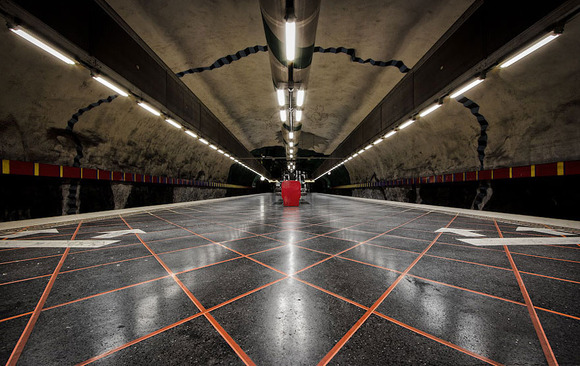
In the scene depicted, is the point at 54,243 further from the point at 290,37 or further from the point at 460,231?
the point at 460,231

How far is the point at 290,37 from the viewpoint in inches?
164

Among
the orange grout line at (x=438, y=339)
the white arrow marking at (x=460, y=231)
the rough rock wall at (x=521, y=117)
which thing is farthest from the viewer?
the rough rock wall at (x=521, y=117)

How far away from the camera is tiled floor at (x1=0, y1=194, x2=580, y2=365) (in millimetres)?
1113

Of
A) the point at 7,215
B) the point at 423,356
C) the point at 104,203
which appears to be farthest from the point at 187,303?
the point at 104,203

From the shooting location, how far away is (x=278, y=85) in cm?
670

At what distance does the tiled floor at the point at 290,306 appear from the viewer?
1113 millimetres

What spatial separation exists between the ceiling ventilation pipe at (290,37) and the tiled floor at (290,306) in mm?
4186

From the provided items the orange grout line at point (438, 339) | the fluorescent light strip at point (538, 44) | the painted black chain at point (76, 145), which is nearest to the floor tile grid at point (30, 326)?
the orange grout line at point (438, 339)

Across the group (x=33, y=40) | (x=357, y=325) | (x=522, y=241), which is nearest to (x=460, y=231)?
(x=522, y=241)

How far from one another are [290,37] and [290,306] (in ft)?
15.2

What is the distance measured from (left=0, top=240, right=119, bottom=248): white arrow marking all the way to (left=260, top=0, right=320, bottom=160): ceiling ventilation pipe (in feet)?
16.1

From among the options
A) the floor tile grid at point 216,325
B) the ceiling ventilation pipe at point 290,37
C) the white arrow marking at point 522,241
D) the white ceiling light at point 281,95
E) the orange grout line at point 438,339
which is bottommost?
the white arrow marking at point 522,241

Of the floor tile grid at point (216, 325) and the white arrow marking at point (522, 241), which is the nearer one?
the floor tile grid at point (216, 325)

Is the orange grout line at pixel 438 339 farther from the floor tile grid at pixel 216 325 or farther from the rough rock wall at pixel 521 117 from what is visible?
the rough rock wall at pixel 521 117
